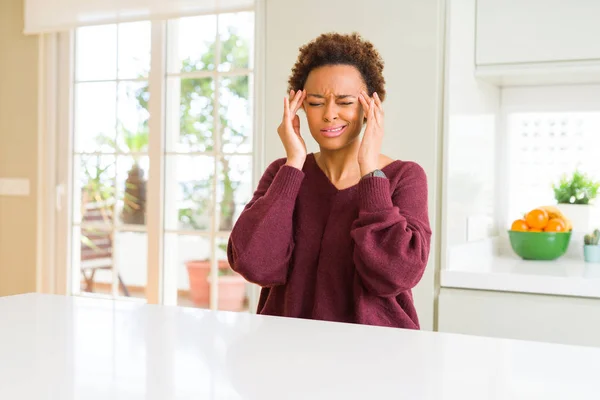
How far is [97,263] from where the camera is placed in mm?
4477

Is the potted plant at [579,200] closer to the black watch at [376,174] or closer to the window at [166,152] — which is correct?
the window at [166,152]

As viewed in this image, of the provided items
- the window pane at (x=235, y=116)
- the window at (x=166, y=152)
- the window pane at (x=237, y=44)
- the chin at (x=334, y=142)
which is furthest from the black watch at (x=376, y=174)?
the window pane at (x=237, y=44)

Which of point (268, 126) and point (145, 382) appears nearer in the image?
point (145, 382)

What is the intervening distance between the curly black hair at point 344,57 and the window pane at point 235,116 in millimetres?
3100

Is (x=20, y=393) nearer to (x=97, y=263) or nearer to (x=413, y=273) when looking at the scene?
(x=413, y=273)

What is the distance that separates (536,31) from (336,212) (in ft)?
3.99

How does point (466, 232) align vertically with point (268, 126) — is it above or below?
below

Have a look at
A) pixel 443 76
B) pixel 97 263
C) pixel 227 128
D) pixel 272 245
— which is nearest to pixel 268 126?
pixel 443 76

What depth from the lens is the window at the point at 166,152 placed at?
11.2 ft

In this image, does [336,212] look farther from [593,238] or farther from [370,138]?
[593,238]

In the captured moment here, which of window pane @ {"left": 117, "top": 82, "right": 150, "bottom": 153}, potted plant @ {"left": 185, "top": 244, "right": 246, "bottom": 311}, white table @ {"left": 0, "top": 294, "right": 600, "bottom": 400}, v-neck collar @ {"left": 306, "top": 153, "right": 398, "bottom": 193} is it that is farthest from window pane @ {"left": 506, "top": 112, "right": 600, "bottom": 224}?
window pane @ {"left": 117, "top": 82, "right": 150, "bottom": 153}

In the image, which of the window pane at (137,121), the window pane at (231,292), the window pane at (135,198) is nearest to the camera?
the window pane at (231,292)

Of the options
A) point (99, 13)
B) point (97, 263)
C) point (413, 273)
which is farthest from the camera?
point (97, 263)

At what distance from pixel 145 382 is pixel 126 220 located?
578 centimetres
